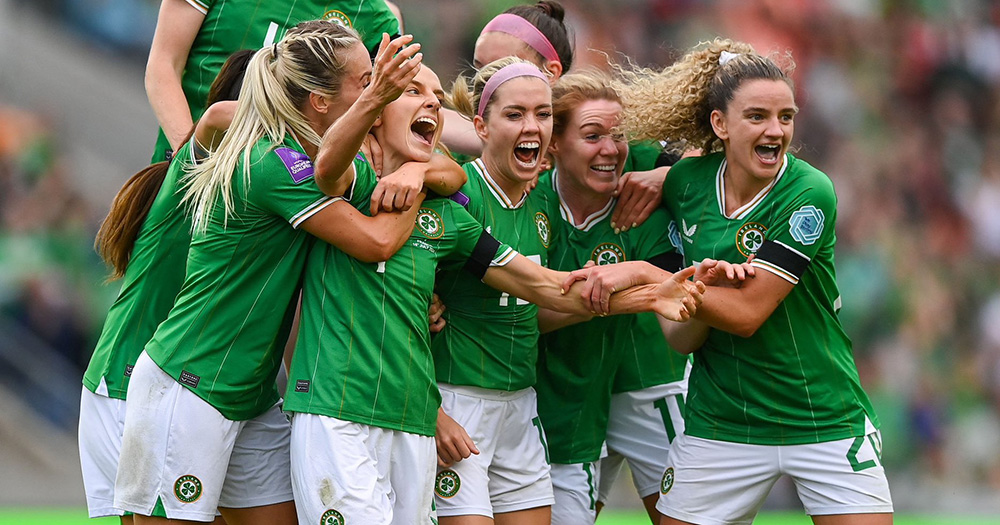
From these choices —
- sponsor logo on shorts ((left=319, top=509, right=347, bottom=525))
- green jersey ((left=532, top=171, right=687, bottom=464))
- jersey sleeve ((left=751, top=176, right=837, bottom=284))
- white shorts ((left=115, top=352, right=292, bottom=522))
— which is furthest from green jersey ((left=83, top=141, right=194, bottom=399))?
jersey sleeve ((left=751, top=176, right=837, bottom=284))

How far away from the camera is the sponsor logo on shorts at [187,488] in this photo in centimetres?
361

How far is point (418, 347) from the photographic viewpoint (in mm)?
3678

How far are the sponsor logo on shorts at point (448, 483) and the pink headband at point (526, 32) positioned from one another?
6.12 feet

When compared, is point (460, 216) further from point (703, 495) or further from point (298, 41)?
point (703, 495)

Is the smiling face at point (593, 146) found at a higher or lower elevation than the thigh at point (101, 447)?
higher

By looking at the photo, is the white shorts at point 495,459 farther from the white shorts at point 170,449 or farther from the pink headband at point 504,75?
the pink headband at point 504,75

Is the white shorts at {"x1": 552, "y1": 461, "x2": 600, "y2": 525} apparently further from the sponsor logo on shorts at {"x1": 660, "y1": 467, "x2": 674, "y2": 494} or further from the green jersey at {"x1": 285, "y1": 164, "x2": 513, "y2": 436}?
the green jersey at {"x1": 285, "y1": 164, "x2": 513, "y2": 436}

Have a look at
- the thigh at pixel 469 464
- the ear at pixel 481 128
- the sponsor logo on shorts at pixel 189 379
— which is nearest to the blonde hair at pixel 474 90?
the ear at pixel 481 128

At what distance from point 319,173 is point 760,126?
153cm

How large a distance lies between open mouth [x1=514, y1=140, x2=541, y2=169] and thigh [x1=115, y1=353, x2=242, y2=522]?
4.46 feet

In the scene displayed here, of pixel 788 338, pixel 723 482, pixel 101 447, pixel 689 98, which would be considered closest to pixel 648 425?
pixel 723 482

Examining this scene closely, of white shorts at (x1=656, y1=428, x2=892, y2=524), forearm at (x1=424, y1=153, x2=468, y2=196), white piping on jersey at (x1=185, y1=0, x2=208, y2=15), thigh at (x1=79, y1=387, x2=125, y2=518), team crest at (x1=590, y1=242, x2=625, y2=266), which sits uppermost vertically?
white piping on jersey at (x1=185, y1=0, x2=208, y2=15)

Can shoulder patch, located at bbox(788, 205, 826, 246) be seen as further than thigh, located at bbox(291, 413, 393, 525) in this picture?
Yes

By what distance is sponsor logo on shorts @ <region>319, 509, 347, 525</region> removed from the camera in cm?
346
